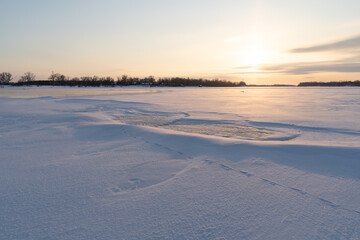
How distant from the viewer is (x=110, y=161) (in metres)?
3.37

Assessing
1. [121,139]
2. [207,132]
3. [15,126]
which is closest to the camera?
[121,139]

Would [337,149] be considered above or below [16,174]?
above

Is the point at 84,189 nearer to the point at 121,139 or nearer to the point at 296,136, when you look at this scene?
the point at 121,139

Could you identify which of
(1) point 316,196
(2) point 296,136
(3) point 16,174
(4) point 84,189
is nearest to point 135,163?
(4) point 84,189

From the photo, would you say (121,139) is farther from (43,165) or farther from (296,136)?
(296,136)

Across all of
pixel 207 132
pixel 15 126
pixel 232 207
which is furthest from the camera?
pixel 15 126

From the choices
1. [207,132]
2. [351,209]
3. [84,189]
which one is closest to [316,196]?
[351,209]

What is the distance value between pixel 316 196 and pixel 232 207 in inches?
35.7

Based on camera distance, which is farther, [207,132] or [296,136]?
[207,132]

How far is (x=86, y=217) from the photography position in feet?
6.36

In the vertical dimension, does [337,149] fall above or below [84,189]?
above

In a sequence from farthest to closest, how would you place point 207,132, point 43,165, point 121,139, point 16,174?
point 207,132
point 121,139
point 43,165
point 16,174

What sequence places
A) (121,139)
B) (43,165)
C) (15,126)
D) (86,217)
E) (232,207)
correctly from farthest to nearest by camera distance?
(15,126) < (121,139) < (43,165) < (232,207) < (86,217)

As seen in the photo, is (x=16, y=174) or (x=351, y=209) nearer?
(x=351, y=209)
